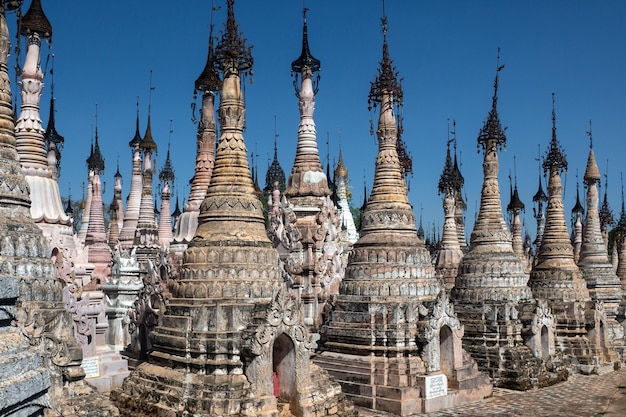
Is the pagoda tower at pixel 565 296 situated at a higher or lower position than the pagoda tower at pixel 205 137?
lower

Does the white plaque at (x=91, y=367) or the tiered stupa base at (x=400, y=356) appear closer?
the white plaque at (x=91, y=367)

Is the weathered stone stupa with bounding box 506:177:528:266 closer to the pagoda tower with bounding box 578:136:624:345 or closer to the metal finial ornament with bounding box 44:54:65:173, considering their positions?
the pagoda tower with bounding box 578:136:624:345

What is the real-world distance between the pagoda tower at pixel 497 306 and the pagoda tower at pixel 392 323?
8.41ft

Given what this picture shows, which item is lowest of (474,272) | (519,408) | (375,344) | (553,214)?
(519,408)

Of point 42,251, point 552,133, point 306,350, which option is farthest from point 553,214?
point 42,251

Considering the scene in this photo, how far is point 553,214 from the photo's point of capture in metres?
→ 29.0

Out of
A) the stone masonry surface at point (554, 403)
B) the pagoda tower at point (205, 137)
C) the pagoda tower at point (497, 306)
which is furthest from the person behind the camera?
the pagoda tower at point (497, 306)

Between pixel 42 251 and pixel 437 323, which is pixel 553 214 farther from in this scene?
pixel 42 251

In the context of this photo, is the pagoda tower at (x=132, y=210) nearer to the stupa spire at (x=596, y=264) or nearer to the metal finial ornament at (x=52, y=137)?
the metal finial ornament at (x=52, y=137)

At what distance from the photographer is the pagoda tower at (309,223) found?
965 inches

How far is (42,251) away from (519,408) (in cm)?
1366

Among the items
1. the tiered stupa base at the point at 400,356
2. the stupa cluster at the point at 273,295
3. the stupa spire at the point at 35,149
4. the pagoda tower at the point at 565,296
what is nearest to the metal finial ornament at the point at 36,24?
the stupa cluster at the point at 273,295

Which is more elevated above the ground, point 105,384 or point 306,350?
point 306,350

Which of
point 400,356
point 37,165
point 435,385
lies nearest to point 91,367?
point 37,165
